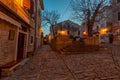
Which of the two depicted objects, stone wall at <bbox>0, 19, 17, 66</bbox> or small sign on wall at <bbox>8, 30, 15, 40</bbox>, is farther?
small sign on wall at <bbox>8, 30, 15, 40</bbox>

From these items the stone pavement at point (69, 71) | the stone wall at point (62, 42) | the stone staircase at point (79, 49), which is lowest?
the stone pavement at point (69, 71)

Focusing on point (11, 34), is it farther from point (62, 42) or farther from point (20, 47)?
point (62, 42)

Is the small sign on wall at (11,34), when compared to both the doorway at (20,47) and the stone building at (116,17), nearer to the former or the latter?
the doorway at (20,47)

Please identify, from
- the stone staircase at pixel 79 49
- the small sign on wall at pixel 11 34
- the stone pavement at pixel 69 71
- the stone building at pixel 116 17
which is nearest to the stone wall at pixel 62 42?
the stone staircase at pixel 79 49

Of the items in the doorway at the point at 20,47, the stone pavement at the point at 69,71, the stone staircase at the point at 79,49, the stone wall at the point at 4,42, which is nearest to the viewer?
the stone pavement at the point at 69,71

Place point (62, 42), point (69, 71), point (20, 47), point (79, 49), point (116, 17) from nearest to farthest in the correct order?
1. point (69, 71)
2. point (20, 47)
3. point (79, 49)
4. point (62, 42)
5. point (116, 17)

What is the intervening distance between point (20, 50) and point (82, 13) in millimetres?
11589

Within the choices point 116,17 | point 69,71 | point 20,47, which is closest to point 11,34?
point 20,47

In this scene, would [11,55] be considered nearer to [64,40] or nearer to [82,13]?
[64,40]

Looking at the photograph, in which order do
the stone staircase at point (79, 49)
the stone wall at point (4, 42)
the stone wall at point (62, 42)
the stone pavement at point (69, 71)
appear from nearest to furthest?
the stone pavement at point (69, 71) → the stone wall at point (4, 42) → the stone staircase at point (79, 49) → the stone wall at point (62, 42)

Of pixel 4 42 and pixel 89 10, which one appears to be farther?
pixel 89 10

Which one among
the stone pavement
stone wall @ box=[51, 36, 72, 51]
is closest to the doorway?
the stone pavement

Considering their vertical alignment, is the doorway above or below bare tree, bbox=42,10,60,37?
below

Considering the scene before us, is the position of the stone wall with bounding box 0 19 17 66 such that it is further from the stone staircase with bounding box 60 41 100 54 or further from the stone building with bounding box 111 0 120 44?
the stone building with bounding box 111 0 120 44
